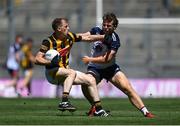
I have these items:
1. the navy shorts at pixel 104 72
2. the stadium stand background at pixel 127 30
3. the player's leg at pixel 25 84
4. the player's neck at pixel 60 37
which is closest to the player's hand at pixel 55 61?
the player's neck at pixel 60 37

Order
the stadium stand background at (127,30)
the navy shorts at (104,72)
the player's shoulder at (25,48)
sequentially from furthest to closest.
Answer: the player's shoulder at (25,48) → the stadium stand background at (127,30) → the navy shorts at (104,72)

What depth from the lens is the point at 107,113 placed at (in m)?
14.1

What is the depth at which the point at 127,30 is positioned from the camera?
30.2 metres

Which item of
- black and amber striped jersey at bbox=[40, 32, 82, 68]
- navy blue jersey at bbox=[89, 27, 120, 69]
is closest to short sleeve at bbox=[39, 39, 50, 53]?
black and amber striped jersey at bbox=[40, 32, 82, 68]

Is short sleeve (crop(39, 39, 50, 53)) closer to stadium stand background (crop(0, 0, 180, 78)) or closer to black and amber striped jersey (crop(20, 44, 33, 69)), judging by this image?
stadium stand background (crop(0, 0, 180, 78))

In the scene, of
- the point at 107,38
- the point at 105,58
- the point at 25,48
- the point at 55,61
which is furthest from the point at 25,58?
the point at 105,58

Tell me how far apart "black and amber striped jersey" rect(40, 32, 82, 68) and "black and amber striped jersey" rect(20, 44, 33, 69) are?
14.7 metres

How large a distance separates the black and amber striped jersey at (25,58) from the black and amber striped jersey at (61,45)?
14.7 meters

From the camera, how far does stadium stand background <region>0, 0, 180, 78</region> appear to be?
2889cm

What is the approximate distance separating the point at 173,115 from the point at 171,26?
633 inches

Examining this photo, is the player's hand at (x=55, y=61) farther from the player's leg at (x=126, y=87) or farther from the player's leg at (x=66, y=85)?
the player's leg at (x=126, y=87)

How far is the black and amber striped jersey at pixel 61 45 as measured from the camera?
551 inches

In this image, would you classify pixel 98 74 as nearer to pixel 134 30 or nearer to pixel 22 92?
pixel 22 92

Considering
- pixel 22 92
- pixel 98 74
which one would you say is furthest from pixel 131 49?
pixel 98 74
